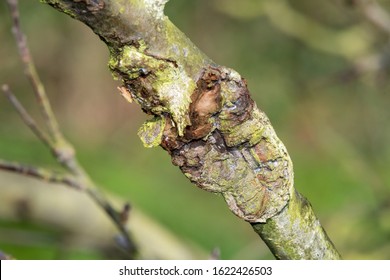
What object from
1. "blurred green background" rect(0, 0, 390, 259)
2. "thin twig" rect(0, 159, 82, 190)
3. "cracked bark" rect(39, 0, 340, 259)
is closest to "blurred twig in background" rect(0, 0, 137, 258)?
"thin twig" rect(0, 159, 82, 190)

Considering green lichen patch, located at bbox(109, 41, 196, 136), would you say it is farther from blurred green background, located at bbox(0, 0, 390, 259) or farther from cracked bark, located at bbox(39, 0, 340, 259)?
blurred green background, located at bbox(0, 0, 390, 259)

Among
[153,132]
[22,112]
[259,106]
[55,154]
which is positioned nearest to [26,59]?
[22,112]

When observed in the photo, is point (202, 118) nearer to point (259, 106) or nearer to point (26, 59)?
point (26, 59)

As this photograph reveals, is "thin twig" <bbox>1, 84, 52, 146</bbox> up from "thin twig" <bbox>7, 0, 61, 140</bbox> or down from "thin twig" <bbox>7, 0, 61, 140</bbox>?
down

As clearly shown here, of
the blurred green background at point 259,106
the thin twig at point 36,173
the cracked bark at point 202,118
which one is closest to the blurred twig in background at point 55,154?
the thin twig at point 36,173
